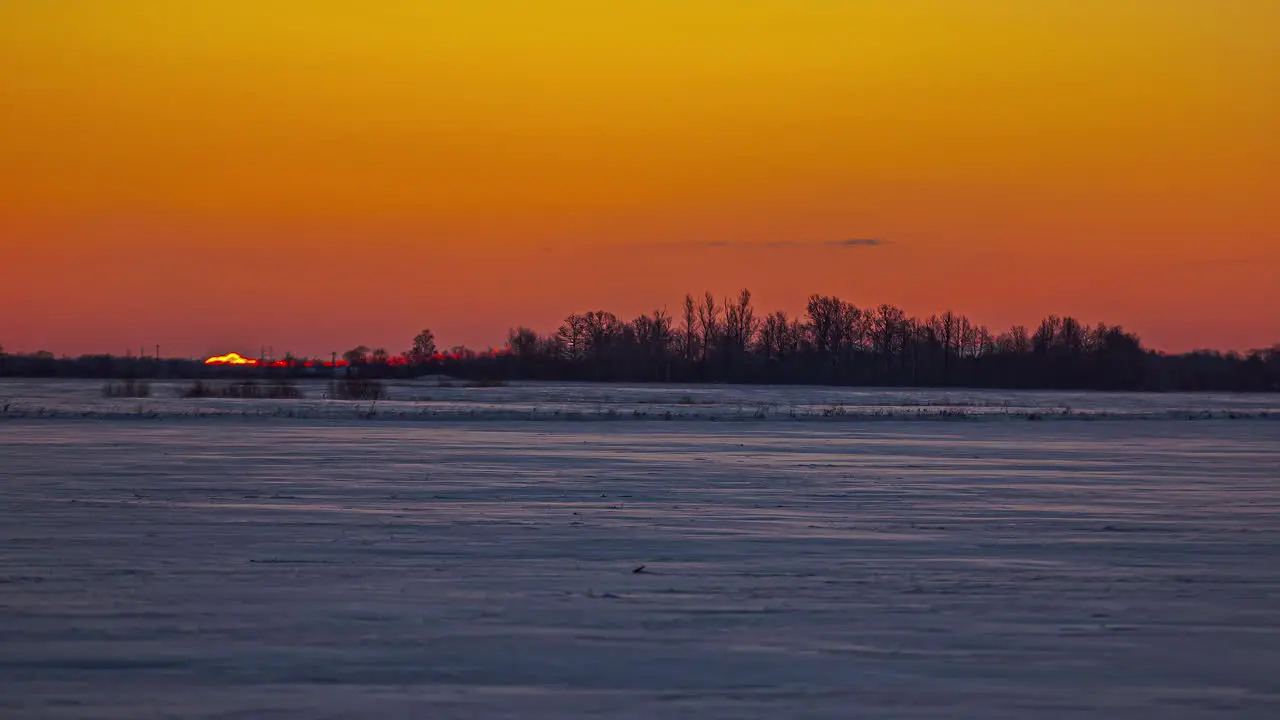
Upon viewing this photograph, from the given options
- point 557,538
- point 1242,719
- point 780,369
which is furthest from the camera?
point 780,369

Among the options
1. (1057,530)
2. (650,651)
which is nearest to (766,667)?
(650,651)

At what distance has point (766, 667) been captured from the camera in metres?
6.98

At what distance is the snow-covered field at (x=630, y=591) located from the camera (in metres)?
6.45

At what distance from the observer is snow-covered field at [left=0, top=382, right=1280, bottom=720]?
21.2 feet

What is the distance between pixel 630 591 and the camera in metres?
9.23

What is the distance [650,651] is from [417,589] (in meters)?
2.60

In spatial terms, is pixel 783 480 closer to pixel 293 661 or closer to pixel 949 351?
pixel 293 661

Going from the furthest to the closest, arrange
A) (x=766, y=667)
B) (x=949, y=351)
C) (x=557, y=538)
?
(x=949, y=351)
(x=557, y=538)
(x=766, y=667)

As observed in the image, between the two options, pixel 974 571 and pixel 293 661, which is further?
pixel 974 571

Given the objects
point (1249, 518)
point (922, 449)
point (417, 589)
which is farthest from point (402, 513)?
point (922, 449)

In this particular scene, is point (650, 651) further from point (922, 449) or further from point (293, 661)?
point (922, 449)

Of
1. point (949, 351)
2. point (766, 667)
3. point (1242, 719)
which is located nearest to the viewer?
point (1242, 719)

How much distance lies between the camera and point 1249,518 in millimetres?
14383

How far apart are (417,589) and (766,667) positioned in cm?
327
